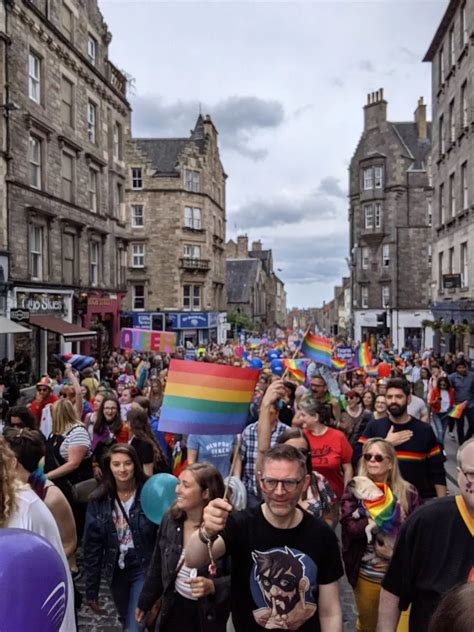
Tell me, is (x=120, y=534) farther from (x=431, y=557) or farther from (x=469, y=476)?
(x=469, y=476)

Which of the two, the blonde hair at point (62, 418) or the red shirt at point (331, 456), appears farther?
the blonde hair at point (62, 418)

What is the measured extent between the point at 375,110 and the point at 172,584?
5142 cm

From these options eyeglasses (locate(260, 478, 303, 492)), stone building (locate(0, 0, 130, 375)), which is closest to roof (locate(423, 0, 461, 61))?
stone building (locate(0, 0, 130, 375))

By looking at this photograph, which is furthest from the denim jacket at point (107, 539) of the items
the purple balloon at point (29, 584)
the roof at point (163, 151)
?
the roof at point (163, 151)

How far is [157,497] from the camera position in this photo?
4.02 metres

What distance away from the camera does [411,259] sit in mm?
47344

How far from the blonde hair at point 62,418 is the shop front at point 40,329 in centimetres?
1267

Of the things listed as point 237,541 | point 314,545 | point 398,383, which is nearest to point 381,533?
point 314,545

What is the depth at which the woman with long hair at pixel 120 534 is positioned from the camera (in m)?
4.02

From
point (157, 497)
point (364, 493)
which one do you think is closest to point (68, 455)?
point (157, 497)

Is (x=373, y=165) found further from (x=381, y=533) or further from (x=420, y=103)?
(x=381, y=533)

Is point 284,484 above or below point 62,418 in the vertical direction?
above

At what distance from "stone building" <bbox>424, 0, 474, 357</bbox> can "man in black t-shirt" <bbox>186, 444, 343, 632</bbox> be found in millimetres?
15816

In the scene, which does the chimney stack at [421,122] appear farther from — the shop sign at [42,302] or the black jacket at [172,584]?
the black jacket at [172,584]
